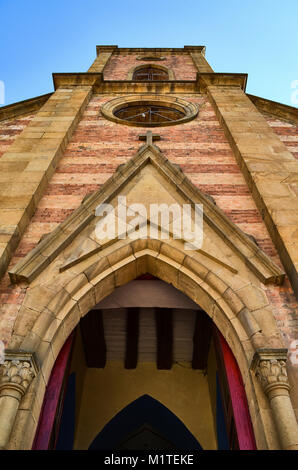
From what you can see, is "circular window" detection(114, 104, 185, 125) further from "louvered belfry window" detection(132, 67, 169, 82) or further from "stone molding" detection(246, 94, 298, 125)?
"louvered belfry window" detection(132, 67, 169, 82)

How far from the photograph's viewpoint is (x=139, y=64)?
15.8 metres

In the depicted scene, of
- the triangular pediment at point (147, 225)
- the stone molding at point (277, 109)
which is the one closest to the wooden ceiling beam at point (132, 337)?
the triangular pediment at point (147, 225)

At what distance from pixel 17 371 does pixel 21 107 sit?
27.1 ft

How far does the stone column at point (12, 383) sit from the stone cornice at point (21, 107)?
306 inches

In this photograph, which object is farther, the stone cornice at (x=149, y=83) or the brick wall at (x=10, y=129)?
the stone cornice at (x=149, y=83)

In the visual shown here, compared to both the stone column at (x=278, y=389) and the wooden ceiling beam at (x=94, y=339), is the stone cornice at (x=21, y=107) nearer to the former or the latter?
the wooden ceiling beam at (x=94, y=339)

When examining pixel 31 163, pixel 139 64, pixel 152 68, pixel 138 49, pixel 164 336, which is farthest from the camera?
pixel 138 49

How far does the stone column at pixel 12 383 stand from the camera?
10.7 feet

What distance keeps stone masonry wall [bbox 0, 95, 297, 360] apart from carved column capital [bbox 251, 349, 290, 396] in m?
0.37

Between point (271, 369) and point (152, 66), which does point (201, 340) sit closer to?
point (271, 369)

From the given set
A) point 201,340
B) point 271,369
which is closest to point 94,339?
point 201,340

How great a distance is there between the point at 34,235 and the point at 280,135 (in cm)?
625

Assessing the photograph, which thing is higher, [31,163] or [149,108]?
[149,108]

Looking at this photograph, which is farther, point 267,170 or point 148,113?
point 148,113
